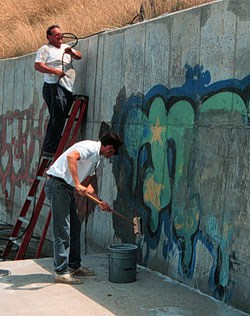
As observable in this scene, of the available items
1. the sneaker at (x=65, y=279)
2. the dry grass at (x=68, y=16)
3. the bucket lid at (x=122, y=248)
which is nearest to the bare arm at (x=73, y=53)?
the dry grass at (x=68, y=16)

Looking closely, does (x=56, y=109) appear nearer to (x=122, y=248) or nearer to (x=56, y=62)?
(x=56, y=62)

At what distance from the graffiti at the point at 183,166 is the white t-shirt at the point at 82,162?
0.98m

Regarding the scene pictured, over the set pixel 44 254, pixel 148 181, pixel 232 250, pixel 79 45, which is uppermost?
pixel 79 45

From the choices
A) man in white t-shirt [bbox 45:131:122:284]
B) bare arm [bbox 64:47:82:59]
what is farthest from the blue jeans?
bare arm [bbox 64:47:82:59]

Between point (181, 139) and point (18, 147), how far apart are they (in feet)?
19.9

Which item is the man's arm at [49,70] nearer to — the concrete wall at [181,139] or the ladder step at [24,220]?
the concrete wall at [181,139]

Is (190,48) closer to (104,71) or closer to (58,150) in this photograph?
(104,71)

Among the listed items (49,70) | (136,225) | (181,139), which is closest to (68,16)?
(49,70)

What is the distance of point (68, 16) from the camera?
54.5ft

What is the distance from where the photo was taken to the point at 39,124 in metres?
10.5

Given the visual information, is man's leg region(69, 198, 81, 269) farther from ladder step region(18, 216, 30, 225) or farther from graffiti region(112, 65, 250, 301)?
ladder step region(18, 216, 30, 225)

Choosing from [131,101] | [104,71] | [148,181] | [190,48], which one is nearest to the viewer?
[190,48]

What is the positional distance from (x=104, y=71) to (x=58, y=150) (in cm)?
138

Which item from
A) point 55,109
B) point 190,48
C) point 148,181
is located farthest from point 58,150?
point 190,48
